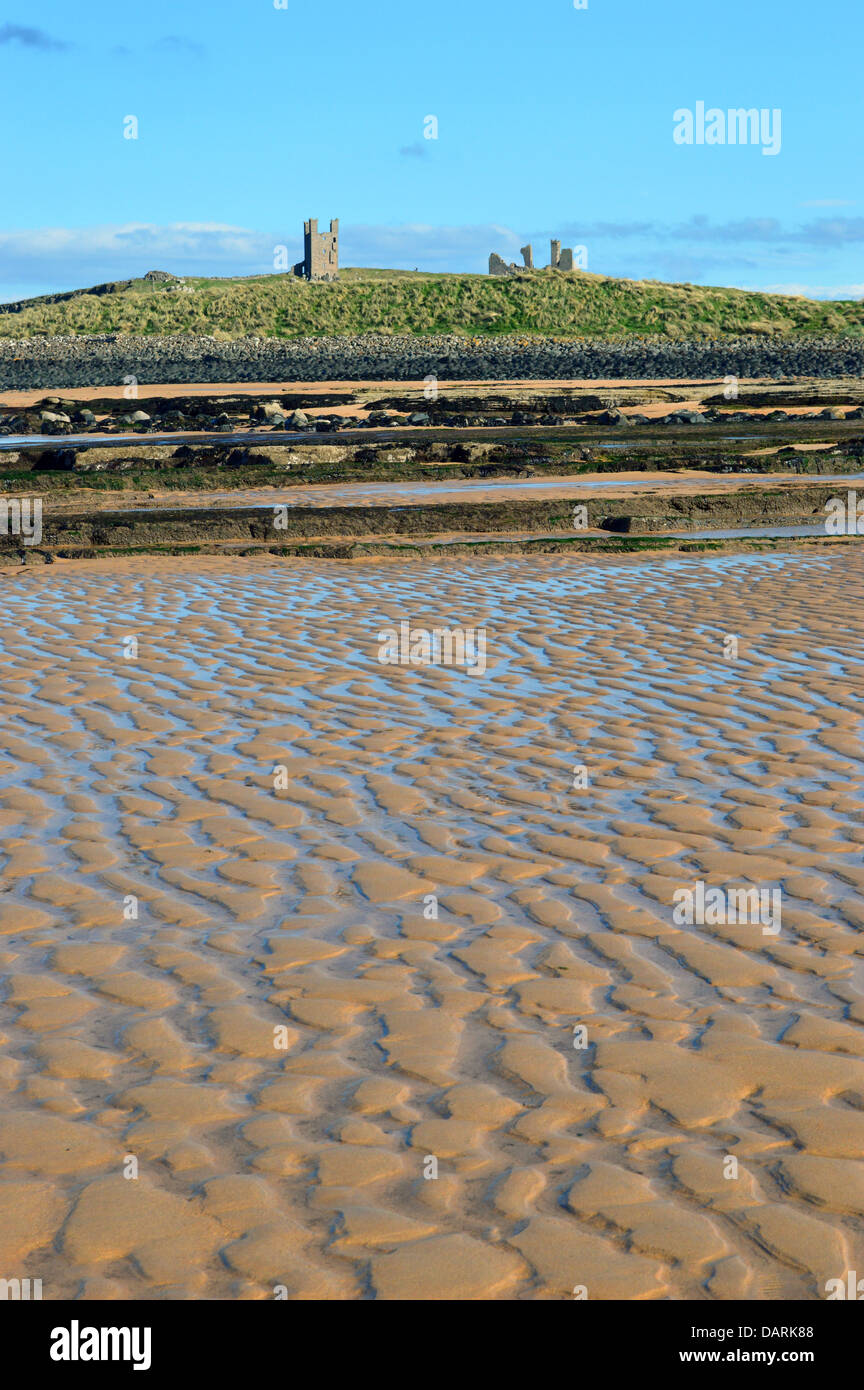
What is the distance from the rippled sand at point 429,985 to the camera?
322 cm

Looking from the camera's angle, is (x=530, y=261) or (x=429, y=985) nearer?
(x=429, y=985)

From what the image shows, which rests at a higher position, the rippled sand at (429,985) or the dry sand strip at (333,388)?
the dry sand strip at (333,388)

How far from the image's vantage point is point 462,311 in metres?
89.8

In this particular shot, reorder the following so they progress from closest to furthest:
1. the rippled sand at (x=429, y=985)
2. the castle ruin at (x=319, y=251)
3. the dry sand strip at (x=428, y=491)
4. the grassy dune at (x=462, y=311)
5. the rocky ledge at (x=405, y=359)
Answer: the rippled sand at (x=429, y=985) → the dry sand strip at (x=428, y=491) → the rocky ledge at (x=405, y=359) → the grassy dune at (x=462, y=311) → the castle ruin at (x=319, y=251)

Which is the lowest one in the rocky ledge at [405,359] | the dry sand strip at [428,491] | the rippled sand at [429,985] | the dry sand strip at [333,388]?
the rippled sand at [429,985]

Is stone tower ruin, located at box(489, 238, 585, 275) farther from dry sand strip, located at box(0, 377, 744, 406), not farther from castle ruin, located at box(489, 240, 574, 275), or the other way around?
dry sand strip, located at box(0, 377, 744, 406)

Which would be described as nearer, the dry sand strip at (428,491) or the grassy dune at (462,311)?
the dry sand strip at (428,491)

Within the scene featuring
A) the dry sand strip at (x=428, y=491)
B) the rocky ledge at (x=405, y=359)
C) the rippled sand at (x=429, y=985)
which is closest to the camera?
the rippled sand at (x=429, y=985)

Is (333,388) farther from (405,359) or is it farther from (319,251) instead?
(319,251)

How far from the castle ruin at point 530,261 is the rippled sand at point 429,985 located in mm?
100784

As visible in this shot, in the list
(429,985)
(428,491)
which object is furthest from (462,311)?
(429,985)

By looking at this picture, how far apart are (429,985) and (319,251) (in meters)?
116

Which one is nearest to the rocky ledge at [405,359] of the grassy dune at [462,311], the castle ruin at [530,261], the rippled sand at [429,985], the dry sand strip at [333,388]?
the dry sand strip at [333,388]

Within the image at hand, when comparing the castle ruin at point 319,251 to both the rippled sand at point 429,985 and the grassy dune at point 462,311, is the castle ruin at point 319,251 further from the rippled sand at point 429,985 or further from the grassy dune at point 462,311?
the rippled sand at point 429,985
